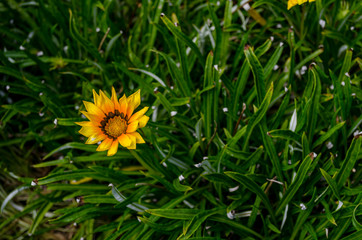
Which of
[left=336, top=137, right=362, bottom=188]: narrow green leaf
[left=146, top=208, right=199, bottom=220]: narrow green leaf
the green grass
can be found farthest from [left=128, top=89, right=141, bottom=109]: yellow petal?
[left=336, top=137, right=362, bottom=188]: narrow green leaf

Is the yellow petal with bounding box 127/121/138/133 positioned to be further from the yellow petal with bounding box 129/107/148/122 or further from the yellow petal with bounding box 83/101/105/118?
the yellow petal with bounding box 83/101/105/118

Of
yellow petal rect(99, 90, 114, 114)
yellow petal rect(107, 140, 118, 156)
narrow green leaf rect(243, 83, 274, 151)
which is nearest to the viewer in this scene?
yellow petal rect(107, 140, 118, 156)

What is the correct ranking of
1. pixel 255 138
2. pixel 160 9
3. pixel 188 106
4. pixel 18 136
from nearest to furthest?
1. pixel 255 138
2. pixel 188 106
3. pixel 160 9
4. pixel 18 136

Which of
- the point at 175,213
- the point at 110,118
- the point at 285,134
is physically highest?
the point at 110,118

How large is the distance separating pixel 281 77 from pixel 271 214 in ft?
1.99

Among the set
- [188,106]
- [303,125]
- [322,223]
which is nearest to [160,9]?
[188,106]

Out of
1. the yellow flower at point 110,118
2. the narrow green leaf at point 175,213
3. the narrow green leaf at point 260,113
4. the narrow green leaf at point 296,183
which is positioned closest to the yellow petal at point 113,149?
the yellow flower at point 110,118

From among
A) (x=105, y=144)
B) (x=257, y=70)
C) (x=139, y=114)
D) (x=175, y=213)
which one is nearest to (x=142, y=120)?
(x=139, y=114)

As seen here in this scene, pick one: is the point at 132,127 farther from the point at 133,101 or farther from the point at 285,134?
the point at 285,134

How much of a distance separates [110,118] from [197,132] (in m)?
0.39

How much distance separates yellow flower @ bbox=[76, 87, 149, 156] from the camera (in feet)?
3.65

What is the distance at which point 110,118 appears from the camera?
1.18 metres

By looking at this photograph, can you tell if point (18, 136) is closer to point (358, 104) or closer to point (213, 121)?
point (213, 121)

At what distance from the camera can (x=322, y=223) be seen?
1307mm
